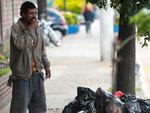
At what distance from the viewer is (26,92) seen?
5.87 meters

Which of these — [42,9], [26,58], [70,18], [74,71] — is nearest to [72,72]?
[74,71]

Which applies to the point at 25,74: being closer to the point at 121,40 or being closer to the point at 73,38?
the point at 121,40

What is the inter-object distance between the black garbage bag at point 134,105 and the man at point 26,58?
44.2 inches

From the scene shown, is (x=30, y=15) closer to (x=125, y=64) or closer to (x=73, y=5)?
(x=125, y=64)

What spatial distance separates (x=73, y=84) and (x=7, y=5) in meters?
2.65

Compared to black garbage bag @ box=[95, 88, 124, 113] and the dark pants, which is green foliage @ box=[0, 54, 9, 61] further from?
black garbage bag @ box=[95, 88, 124, 113]

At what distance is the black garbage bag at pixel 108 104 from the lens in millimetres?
5639

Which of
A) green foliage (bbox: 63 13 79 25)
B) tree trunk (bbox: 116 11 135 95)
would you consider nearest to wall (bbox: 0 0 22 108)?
tree trunk (bbox: 116 11 135 95)

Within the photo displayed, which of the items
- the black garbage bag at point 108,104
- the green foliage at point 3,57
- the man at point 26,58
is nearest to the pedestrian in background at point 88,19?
the green foliage at point 3,57

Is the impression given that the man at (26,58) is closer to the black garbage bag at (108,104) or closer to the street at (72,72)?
the black garbage bag at (108,104)

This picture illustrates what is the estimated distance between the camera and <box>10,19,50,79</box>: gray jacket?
5582 mm

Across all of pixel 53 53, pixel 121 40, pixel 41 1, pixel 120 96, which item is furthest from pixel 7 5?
pixel 41 1

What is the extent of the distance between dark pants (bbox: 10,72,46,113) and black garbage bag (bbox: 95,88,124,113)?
0.80 meters

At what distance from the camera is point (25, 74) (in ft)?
18.9
